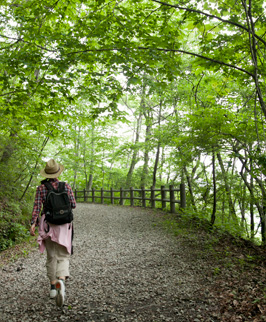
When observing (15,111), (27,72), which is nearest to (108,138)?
(15,111)

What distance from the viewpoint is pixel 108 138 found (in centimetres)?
1950

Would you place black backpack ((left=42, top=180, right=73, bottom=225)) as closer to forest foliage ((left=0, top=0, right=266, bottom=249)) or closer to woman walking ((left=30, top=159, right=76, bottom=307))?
woman walking ((left=30, top=159, right=76, bottom=307))

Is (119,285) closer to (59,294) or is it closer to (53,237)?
(59,294)

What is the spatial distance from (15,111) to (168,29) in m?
4.30

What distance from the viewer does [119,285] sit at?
3879 mm

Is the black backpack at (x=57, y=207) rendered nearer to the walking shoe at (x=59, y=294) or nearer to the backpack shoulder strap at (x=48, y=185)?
the backpack shoulder strap at (x=48, y=185)

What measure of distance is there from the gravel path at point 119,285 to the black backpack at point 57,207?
1138mm

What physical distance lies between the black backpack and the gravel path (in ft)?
3.73

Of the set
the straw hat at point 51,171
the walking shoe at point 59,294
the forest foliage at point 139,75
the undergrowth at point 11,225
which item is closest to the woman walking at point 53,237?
the straw hat at point 51,171

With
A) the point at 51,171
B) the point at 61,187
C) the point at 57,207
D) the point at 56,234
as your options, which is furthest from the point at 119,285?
the point at 51,171

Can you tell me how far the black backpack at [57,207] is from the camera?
3.30 meters

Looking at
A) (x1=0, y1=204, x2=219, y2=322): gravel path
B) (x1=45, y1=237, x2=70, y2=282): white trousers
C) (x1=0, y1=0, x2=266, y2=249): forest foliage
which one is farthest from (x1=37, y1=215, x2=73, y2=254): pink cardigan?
(x1=0, y1=0, x2=266, y2=249): forest foliage

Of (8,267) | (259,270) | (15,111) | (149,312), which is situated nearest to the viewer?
(149,312)

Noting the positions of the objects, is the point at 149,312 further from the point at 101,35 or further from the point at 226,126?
the point at 101,35
